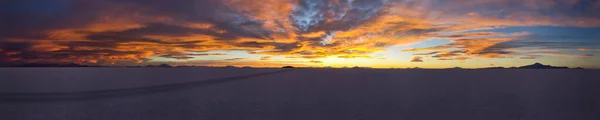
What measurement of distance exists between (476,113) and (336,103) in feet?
7.80

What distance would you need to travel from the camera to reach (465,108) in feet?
21.1

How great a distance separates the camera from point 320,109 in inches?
254

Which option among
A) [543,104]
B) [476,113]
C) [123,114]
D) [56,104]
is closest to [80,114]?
[123,114]

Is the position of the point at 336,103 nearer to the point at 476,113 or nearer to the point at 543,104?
the point at 476,113

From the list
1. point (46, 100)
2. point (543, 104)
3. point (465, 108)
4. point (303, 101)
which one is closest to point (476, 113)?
point (465, 108)

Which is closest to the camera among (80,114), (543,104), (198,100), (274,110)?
(80,114)

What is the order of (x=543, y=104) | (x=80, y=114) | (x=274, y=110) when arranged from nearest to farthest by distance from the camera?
(x=80, y=114) < (x=274, y=110) < (x=543, y=104)

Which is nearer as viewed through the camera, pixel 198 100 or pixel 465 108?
pixel 465 108

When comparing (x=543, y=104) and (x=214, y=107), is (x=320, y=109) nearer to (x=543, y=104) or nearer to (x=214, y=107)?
(x=214, y=107)

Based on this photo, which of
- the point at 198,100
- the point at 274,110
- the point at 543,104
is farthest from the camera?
the point at 198,100

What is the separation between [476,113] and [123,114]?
535 cm

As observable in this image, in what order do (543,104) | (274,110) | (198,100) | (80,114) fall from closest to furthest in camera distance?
1. (80,114)
2. (274,110)
3. (543,104)
4. (198,100)

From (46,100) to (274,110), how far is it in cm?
484

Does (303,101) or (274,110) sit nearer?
(274,110)
